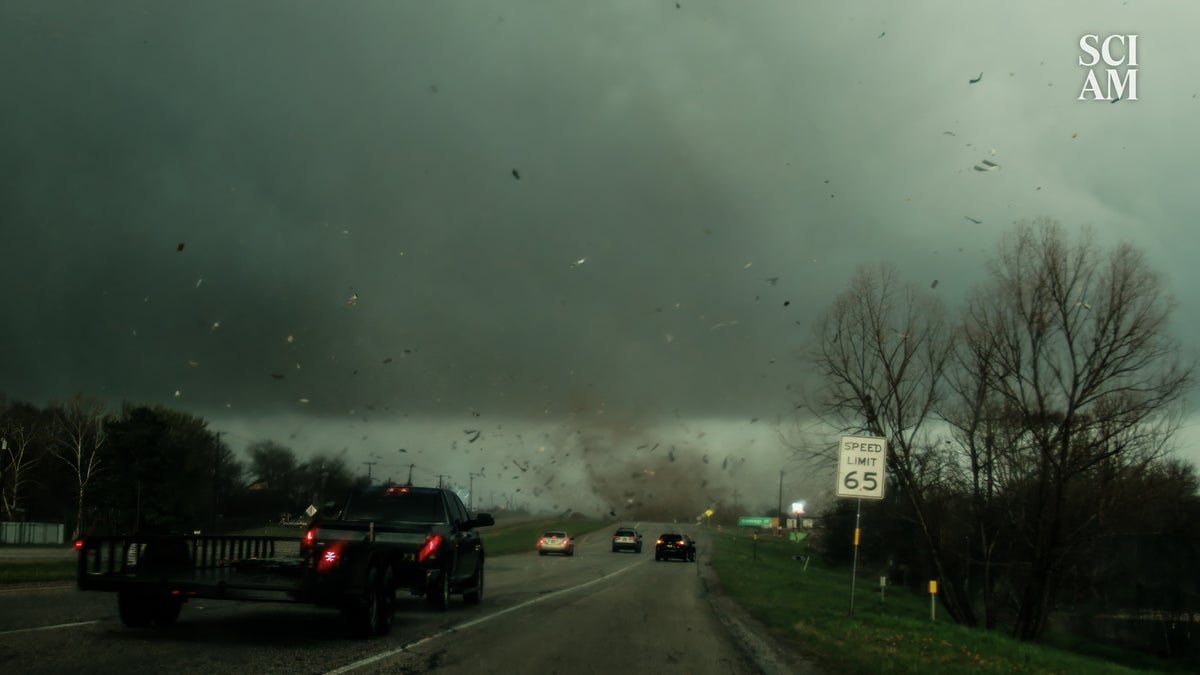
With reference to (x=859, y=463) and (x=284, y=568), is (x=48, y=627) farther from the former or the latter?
(x=859, y=463)

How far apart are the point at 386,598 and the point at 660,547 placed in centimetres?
4116

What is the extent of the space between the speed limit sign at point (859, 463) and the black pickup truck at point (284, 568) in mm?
8405

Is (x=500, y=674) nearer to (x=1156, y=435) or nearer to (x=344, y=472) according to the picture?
(x=344, y=472)

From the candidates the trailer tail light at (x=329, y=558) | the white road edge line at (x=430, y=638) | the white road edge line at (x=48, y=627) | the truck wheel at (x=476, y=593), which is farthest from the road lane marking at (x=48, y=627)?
the truck wheel at (x=476, y=593)

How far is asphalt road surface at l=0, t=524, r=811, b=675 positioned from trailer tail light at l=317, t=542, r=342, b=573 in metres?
0.88

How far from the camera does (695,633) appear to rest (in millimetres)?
14234

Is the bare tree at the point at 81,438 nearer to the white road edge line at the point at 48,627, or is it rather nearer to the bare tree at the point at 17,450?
the bare tree at the point at 17,450

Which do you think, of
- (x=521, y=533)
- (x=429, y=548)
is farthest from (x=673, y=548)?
(x=521, y=533)

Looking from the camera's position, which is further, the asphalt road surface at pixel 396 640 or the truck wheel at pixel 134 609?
the truck wheel at pixel 134 609

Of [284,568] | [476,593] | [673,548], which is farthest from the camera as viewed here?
[673,548]

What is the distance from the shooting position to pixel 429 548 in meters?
14.4

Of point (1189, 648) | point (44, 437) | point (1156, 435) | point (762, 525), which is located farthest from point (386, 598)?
point (762, 525)

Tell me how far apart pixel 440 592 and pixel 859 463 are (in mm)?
8975

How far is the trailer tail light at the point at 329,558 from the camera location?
10828 mm
